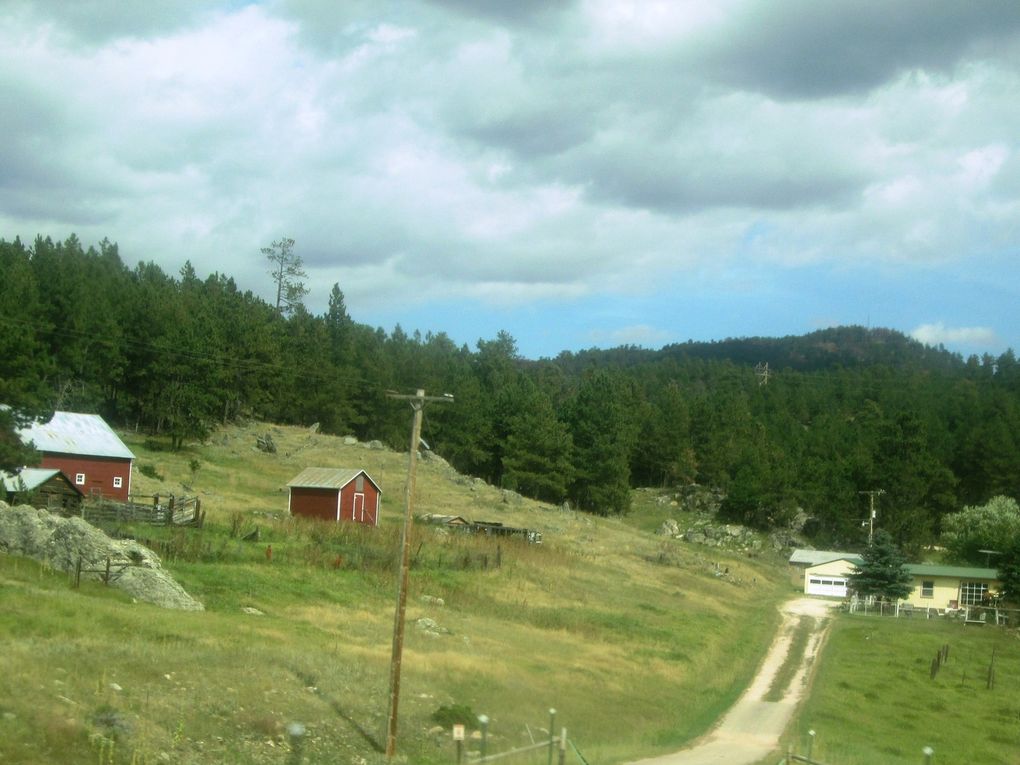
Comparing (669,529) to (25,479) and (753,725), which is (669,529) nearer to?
(25,479)

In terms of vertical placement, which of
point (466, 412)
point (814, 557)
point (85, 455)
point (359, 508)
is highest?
point (466, 412)

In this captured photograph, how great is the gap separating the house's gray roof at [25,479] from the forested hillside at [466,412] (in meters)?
20.6

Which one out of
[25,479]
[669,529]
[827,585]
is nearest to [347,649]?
[25,479]

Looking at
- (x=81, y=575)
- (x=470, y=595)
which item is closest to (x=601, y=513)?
(x=470, y=595)

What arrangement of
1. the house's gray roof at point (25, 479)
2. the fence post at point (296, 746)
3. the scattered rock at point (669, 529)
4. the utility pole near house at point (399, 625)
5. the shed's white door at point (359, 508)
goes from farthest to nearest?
the scattered rock at point (669, 529), the shed's white door at point (359, 508), the house's gray roof at point (25, 479), the utility pole near house at point (399, 625), the fence post at point (296, 746)

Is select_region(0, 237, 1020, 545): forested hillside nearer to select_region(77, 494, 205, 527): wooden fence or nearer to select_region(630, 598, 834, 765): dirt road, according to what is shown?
select_region(77, 494, 205, 527): wooden fence

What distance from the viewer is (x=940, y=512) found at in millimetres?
108250

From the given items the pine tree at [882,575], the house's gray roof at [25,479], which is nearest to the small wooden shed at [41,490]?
the house's gray roof at [25,479]

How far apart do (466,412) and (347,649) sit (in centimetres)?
8510

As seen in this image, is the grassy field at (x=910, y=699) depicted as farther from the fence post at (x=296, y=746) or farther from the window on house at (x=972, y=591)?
the fence post at (x=296, y=746)

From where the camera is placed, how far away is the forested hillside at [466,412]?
282ft

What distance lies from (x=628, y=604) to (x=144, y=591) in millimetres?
26806

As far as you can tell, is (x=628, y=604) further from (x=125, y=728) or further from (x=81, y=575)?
(x=125, y=728)

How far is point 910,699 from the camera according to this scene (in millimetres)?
41219
